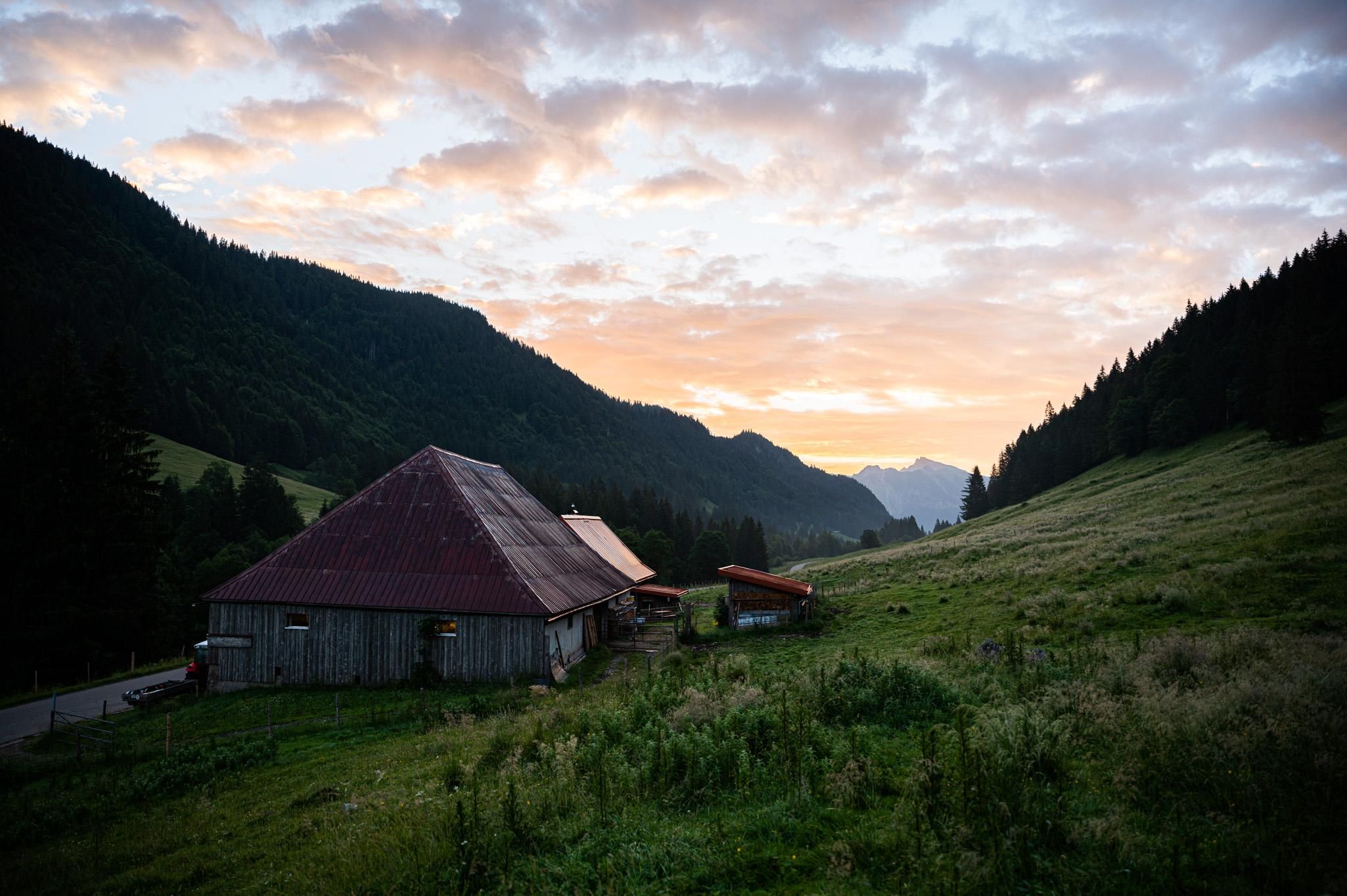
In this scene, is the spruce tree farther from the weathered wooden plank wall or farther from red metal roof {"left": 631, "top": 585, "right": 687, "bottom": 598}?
the weathered wooden plank wall

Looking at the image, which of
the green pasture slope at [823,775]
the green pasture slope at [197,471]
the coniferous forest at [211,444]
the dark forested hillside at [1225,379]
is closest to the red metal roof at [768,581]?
the green pasture slope at [823,775]

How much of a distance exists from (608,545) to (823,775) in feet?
123

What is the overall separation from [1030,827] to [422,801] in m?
9.22

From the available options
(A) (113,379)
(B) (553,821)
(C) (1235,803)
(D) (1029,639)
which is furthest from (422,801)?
(A) (113,379)

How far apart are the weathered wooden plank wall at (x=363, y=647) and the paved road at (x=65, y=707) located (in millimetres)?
5424

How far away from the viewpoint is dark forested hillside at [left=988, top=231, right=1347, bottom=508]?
52.5m

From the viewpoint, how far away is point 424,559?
26.5 m

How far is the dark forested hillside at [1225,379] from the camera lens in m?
52.5

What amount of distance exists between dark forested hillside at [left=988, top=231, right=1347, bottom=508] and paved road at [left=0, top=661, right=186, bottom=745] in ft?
262

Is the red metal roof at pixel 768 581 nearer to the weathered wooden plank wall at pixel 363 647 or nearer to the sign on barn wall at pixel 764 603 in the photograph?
the sign on barn wall at pixel 764 603

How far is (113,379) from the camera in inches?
1629

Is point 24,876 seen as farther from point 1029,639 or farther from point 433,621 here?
point 1029,639

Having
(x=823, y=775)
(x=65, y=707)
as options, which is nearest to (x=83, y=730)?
(x=65, y=707)

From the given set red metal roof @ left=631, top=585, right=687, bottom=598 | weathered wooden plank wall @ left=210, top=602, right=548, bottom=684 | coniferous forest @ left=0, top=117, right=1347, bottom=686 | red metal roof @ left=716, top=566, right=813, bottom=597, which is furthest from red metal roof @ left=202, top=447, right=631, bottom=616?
coniferous forest @ left=0, top=117, right=1347, bottom=686
